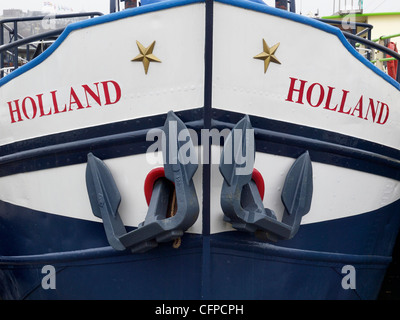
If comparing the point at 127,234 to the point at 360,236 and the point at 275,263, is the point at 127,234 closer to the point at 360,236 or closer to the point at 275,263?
the point at 275,263

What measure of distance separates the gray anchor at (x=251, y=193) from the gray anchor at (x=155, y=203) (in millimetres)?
231

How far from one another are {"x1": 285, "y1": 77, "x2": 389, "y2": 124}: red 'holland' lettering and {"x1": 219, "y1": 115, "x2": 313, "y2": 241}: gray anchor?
0.38m

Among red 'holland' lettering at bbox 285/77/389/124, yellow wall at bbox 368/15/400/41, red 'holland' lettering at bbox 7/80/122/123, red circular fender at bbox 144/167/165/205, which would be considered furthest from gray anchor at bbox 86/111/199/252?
yellow wall at bbox 368/15/400/41

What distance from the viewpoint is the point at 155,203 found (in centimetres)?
386

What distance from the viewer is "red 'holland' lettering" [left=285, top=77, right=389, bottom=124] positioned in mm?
4027

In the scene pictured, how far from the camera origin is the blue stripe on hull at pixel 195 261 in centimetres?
405

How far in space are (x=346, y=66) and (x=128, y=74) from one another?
4.94 ft

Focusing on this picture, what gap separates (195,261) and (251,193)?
23.9 inches

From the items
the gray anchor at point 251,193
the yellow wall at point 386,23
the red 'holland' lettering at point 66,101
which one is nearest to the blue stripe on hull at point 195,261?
the gray anchor at point 251,193

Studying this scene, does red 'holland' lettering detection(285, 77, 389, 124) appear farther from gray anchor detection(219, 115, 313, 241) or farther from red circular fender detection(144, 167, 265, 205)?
red circular fender detection(144, 167, 265, 205)

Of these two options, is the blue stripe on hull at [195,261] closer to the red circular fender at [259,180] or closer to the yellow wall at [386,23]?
the red circular fender at [259,180]

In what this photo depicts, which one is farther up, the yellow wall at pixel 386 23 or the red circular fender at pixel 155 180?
the yellow wall at pixel 386 23
